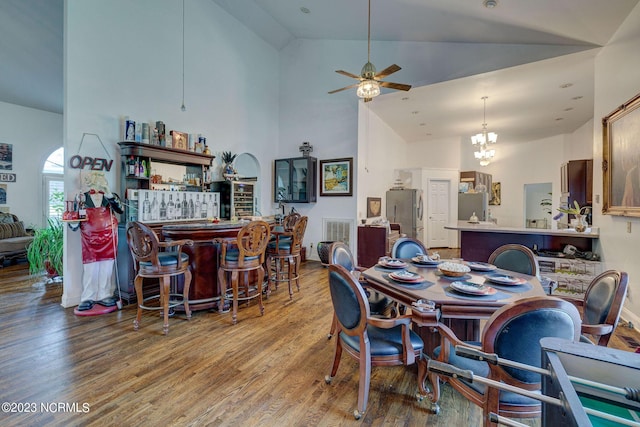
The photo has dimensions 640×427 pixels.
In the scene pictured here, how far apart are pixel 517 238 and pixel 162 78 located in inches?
241

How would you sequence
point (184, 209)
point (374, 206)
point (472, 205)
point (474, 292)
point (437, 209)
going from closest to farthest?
point (474, 292)
point (184, 209)
point (374, 206)
point (472, 205)
point (437, 209)

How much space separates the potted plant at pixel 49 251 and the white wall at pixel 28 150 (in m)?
3.09

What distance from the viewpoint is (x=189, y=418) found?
179 centimetres

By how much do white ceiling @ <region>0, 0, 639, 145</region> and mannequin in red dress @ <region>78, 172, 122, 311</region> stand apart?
3.12 meters

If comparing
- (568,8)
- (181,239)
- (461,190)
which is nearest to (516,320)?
(181,239)

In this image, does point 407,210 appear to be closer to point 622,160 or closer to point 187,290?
point 622,160

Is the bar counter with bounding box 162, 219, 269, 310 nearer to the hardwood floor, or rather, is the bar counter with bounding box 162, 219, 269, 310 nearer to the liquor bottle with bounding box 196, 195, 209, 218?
the hardwood floor

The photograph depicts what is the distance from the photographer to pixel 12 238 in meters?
5.87

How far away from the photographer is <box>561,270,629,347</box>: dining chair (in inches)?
63.3

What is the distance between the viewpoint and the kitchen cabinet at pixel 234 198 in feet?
17.9

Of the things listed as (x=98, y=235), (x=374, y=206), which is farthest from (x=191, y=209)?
(x=374, y=206)

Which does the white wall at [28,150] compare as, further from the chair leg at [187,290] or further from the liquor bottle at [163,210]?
the chair leg at [187,290]

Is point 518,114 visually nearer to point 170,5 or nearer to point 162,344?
point 170,5

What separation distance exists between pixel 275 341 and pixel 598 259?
13.7ft
